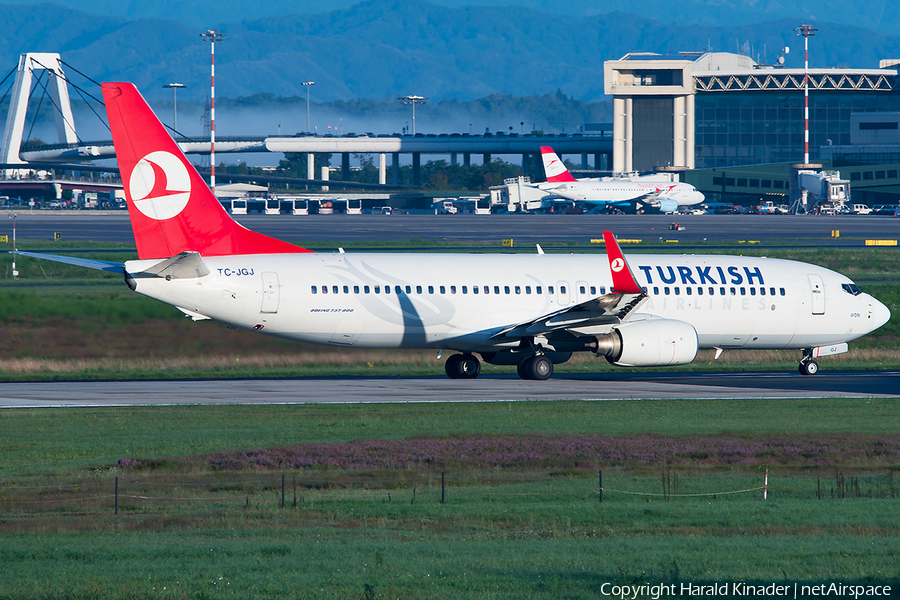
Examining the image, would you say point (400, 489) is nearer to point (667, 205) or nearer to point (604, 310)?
point (604, 310)

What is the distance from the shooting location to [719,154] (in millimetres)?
184500

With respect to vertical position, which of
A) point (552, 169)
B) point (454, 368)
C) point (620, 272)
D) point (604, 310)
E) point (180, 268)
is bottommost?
point (454, 368)

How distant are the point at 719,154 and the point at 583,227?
3313 inches

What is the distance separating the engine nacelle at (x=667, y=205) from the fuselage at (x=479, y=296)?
348 ft

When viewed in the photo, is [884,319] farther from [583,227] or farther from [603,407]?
[583,227]

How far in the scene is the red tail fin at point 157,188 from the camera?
33344 mm

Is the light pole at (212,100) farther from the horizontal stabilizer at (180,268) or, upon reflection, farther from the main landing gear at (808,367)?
the main landing gear at (808,367)

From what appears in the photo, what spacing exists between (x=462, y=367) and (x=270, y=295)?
303 inches

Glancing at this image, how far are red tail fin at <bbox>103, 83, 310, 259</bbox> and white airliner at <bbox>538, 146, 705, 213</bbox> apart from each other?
380ft

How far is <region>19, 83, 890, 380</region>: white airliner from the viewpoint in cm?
3331

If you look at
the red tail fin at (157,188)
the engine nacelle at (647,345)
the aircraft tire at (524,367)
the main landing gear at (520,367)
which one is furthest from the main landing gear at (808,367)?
the red tail fin at (157,188)

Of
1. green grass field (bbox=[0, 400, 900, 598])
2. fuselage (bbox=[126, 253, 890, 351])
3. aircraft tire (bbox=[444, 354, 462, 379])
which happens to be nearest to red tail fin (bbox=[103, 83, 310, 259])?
fuselage (bbox=[126, 253, 890, 351])

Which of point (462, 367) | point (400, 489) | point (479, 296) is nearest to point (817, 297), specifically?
point (479, 296)

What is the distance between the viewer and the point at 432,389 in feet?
113
